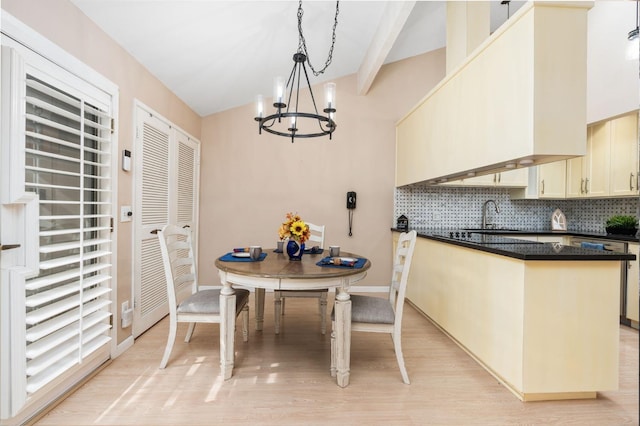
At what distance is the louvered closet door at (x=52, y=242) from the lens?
4.95 ft

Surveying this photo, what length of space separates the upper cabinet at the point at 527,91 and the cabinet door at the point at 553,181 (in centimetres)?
200

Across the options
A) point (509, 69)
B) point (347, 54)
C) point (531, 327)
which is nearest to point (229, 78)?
point (347, 54)

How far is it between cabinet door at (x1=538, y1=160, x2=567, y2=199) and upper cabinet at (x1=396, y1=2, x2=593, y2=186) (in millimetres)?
2005

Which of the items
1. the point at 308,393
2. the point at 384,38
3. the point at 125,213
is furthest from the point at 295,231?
the point at 384,38

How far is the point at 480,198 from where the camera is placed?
14.3 feet

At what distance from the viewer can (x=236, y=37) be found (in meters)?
2.82

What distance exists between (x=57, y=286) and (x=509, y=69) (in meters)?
3.05

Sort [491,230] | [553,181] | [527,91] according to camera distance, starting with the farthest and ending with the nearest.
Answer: [491,230] < [553,181] < [527,91]

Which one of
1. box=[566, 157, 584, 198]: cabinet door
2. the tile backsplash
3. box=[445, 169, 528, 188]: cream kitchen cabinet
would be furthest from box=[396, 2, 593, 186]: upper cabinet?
box=[566, 157, 584, 198]: cabinet door

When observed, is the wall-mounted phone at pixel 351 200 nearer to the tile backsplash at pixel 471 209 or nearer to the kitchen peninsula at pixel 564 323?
the tile backsplash at pixel 471 209

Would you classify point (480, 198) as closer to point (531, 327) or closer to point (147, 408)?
point (531, 327)

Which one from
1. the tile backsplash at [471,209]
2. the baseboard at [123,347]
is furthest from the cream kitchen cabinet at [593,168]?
the baseboard at [123,347]

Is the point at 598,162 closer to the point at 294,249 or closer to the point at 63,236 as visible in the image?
the point at 294,249

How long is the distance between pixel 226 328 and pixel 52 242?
112 centimetres
